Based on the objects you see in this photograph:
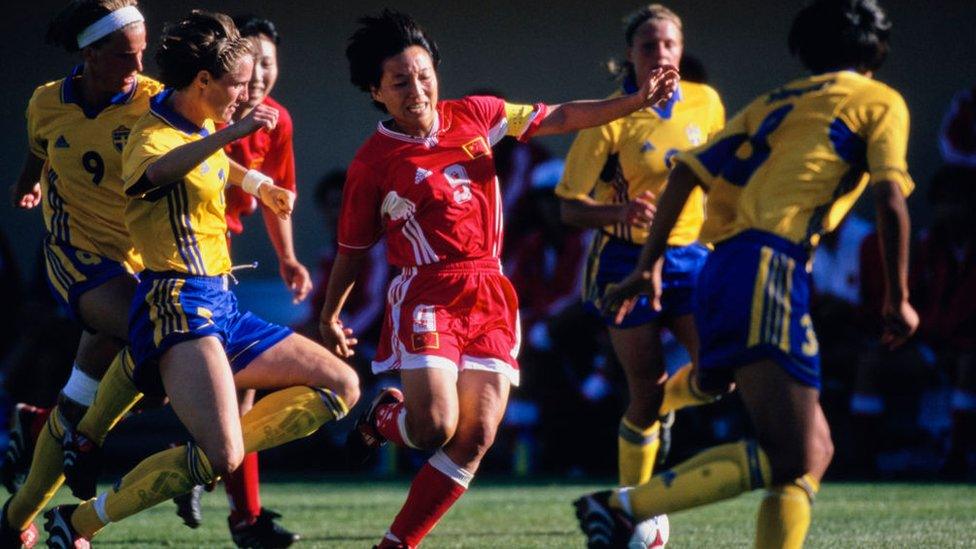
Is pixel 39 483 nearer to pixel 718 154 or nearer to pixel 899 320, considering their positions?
pixel 718 154

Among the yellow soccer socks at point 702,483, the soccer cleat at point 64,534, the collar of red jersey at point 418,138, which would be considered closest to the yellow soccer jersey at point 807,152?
the yellow soccer socks at point 702,483

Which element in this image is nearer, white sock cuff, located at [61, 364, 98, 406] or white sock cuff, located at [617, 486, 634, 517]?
white sock cuff, located at [617, 486, 634, 517]

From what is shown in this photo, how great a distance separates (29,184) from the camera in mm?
6223

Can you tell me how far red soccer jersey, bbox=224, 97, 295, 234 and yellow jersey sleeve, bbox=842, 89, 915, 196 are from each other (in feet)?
9.00

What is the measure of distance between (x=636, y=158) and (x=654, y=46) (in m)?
0.44

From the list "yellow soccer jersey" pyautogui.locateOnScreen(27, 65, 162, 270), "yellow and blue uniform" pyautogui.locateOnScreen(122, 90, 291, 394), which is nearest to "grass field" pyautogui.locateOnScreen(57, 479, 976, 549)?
"yellow soccer jersey" pyautogui.locateOnScreen(27, 65, 162, 270)

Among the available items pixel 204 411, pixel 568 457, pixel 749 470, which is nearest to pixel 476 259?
pixel 204 411

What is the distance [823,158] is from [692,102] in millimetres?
2086

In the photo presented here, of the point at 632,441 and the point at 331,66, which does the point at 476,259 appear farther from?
the point at 331,66

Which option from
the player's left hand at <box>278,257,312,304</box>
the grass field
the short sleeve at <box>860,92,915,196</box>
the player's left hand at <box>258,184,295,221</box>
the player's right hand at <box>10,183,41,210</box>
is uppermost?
the short sleeve at <box>860,92,915,196</box>

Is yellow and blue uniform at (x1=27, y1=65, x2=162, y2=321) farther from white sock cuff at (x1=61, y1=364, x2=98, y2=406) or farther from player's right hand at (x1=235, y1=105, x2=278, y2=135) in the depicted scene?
player's right hand at (x1=235, y1=105, x2=278, y2=135)

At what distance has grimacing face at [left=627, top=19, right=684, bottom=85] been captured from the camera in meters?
6.30

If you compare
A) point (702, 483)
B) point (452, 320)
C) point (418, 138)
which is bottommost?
point (702, 483)

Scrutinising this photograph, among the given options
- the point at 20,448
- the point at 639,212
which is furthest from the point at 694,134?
the point at 20,448
